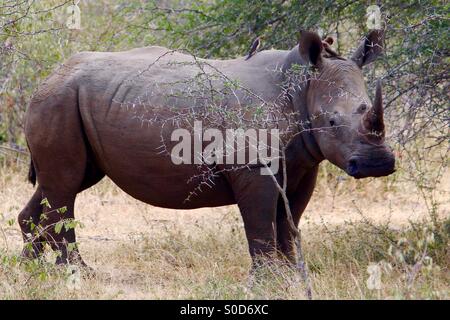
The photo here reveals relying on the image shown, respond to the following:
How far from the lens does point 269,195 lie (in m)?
6.70

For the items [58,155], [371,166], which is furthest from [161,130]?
[371,166]

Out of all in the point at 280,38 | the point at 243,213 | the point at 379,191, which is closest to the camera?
the point at 243,213

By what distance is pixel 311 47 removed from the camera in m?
6.74

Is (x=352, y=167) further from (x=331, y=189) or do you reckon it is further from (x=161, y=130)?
(x=331, y=189)

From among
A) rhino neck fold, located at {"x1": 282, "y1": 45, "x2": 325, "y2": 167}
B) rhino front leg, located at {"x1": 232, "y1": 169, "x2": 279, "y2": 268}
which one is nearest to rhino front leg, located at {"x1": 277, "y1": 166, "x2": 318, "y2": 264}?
rhino neck fold, located at {"x1": 282, "y1": 45, "x2": 325, "y2": 167}

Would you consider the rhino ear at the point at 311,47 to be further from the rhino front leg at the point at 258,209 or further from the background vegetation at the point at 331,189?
the rhino front leg at the point at 258,209

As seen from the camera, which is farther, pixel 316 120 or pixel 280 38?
pixel 280 38

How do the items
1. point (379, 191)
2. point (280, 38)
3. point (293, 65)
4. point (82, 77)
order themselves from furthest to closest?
point (379, 191)
point (280, 38)
point (82, 77)
point (293, 65)

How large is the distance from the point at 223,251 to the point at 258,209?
1.32 m

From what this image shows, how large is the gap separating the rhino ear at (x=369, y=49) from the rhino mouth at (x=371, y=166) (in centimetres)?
89

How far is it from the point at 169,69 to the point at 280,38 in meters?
1.62

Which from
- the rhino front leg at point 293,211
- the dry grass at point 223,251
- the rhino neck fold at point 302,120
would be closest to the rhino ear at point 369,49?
the rhino neck fold at point 302,120

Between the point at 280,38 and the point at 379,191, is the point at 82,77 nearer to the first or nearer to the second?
the point at 280,38
